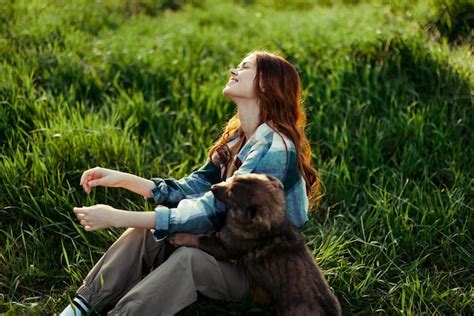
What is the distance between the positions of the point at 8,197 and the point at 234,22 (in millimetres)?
4120

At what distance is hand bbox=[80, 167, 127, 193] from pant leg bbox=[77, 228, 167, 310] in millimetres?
281

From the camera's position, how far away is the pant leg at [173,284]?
Result: 3256 mm

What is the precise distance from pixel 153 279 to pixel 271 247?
1.75 ft

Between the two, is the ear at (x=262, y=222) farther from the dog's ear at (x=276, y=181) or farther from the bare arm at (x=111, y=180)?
the bare arm at (x=111, y=180)

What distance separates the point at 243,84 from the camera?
3.64 m

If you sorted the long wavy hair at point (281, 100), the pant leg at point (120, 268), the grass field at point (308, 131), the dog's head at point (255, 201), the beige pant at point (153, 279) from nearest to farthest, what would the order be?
the dog's head at point (255, 201) → the beige pant at point (153, 279) → the pant leg at point (120, 268) → the long wavy hair at point (281, 100) → the grass field at point (308, 131)

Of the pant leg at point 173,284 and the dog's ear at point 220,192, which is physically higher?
the dog's ear at point 220,192

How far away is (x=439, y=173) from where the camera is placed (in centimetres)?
489

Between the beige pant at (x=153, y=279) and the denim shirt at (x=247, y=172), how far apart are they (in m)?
0.12

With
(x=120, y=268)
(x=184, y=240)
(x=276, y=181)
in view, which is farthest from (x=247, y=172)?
(x=120, y=268)

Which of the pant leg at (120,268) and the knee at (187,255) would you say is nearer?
the knee at (187,255)

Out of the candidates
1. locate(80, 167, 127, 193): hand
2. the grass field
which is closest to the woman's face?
locate(80, 167, 127, 193): hand

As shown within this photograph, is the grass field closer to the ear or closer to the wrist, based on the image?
the ear

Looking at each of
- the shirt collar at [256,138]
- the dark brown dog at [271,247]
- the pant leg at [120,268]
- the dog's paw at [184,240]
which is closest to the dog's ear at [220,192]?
the dark brown dog at [271,247]
